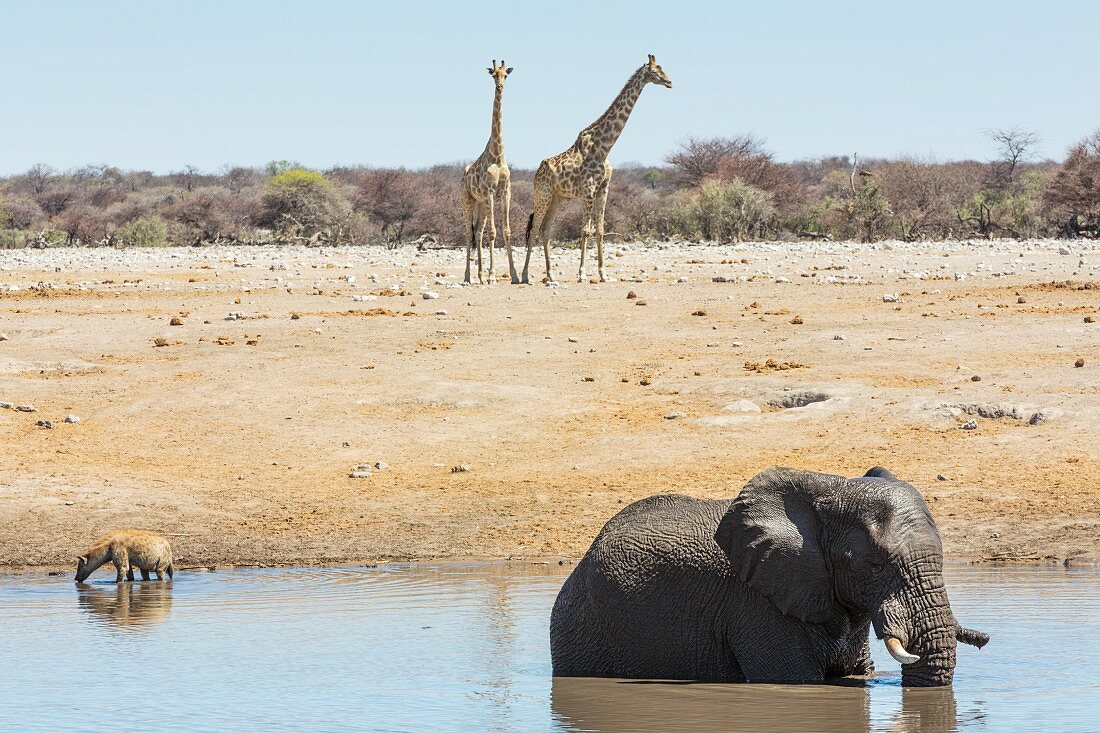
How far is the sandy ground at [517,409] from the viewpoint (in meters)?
13.0

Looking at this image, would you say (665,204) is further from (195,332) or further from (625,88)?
(195,332)

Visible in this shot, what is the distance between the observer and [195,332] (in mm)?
20781

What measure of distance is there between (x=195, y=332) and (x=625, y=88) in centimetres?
1064

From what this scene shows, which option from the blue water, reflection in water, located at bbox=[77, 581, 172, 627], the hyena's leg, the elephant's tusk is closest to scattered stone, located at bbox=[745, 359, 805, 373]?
the blue water

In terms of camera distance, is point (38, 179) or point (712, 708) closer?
point (712, 708)

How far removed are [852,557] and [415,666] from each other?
2.93m

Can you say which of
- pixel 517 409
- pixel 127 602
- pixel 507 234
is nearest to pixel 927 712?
pixel 127 602

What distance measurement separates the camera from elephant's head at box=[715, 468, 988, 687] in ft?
21.8

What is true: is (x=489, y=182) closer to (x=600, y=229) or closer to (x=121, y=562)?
(x=600, y=229)

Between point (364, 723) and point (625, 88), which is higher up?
point (625, 88)

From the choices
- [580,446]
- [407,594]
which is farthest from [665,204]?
[407,594]

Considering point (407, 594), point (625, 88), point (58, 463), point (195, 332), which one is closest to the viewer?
point (407, 594)

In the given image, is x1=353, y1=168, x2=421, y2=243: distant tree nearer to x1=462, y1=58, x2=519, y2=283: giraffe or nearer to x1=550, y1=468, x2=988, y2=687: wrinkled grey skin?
x1=462, y1=58, x2=519, y2=283: giraffe

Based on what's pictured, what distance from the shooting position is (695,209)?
41.2 m
